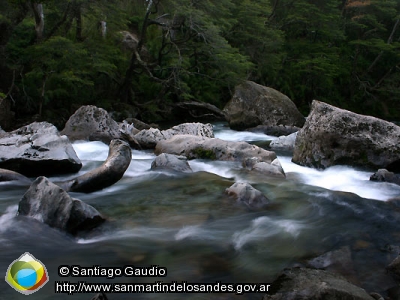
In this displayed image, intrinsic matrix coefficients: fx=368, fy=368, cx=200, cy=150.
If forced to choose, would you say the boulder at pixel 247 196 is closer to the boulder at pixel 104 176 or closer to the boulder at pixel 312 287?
the boulder at pixel 104 176

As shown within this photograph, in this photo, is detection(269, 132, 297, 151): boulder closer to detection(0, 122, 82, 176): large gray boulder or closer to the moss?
the moss

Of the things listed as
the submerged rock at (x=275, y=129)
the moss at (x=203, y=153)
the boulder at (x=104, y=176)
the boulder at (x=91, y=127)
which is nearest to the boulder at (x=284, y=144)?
the moss at (x=203, y=153)

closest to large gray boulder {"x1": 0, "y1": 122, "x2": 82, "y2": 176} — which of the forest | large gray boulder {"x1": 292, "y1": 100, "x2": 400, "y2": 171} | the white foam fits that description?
the forest

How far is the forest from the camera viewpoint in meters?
12.4

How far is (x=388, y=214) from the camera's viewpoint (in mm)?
4246

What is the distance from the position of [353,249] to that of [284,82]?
1982 cm

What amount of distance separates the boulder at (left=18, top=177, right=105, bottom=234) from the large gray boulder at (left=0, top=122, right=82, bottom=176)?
6.20 feet

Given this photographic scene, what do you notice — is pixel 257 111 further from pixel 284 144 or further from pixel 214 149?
pixel 214 149

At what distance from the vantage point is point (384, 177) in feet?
18.9

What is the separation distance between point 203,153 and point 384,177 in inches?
127

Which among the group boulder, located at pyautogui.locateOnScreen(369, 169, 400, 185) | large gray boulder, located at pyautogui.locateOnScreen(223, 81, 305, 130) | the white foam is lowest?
large gray boulder, located at pyautogui.locateOnScreen(223, 81, 305, 130)

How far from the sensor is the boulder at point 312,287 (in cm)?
225

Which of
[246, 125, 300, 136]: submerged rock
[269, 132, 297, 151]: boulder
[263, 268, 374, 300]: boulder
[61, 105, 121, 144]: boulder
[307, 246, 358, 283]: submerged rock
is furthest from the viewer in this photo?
[246, 125, 300, 136]: submerged rock

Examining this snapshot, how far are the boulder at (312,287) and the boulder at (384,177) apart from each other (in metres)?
3.73
